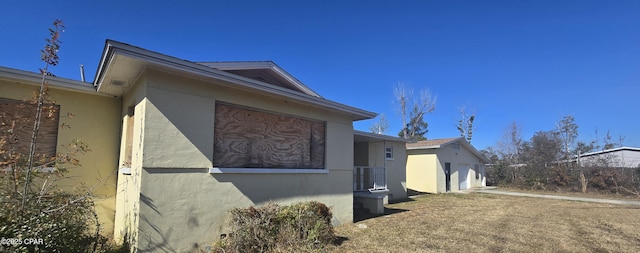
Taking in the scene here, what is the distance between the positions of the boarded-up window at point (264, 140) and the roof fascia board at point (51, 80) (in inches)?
106

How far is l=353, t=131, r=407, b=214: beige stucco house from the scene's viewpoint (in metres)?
10.9

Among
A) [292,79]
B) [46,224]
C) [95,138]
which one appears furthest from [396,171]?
[46,224]

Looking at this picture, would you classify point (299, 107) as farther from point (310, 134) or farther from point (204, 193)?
point (204, 193)

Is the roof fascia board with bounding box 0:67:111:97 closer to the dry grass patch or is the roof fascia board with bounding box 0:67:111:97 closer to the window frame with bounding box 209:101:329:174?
the window frame with bounding box 209:101:329:174

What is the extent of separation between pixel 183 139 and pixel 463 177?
22644 millimetres

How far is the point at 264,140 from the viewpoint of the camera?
697 centimetres

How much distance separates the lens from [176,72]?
18.1ft

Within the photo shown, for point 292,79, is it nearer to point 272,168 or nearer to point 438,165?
point 272,168

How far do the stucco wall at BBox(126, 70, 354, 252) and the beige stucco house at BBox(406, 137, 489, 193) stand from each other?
15148mm

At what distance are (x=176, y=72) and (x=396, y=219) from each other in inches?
295

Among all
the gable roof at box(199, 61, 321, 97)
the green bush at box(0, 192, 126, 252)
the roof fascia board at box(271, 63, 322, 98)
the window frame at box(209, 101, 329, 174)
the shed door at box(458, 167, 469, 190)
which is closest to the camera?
the green bush at box(0, 192, 126, 252)

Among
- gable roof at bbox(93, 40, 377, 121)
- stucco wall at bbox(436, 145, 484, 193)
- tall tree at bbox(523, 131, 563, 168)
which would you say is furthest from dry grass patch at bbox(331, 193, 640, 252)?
tall tree at bbox(523, 131, 563, 168)

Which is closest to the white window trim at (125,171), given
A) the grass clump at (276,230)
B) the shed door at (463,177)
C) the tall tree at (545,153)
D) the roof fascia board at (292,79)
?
the grass clump at (276,230)

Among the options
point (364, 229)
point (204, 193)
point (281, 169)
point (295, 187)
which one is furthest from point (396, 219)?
point (204, 193)
